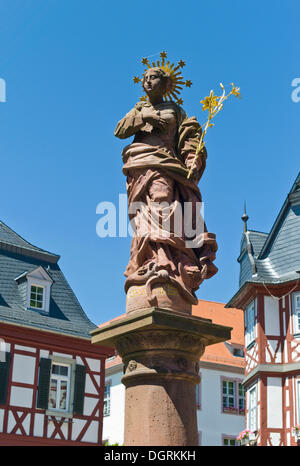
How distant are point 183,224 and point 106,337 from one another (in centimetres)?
133

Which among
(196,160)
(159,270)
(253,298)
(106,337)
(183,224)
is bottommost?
(106,337)

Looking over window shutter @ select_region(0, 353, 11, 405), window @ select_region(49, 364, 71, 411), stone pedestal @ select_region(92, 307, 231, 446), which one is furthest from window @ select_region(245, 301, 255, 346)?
stone pedestal @ select_region(92, 307, 231, 446)

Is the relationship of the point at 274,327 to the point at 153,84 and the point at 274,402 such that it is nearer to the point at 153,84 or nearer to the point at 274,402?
the point at 274,402

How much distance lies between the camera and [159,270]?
7.06 m

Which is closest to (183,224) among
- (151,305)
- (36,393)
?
(151,305)

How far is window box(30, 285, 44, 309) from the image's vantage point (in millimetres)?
23500

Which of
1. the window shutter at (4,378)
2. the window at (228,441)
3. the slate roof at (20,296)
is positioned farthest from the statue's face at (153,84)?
the window at (228,441)

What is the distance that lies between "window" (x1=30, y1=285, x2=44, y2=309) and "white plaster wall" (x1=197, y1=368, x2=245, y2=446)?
11.2 m

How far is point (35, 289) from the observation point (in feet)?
78.0

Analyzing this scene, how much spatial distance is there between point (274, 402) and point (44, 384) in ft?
22.7

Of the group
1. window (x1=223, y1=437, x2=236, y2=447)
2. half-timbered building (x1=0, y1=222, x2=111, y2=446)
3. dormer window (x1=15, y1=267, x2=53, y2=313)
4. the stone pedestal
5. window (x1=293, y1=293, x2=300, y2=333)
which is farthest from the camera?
window (x1=223, y1=437, x2=236, y2=447)

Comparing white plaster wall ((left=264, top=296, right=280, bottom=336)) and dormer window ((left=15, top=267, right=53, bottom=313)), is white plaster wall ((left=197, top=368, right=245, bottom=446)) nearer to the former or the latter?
white plaster wall ((left=264, top=296, right=280, bottom=336))

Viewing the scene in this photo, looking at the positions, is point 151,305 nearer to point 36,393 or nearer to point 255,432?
point 36,393
